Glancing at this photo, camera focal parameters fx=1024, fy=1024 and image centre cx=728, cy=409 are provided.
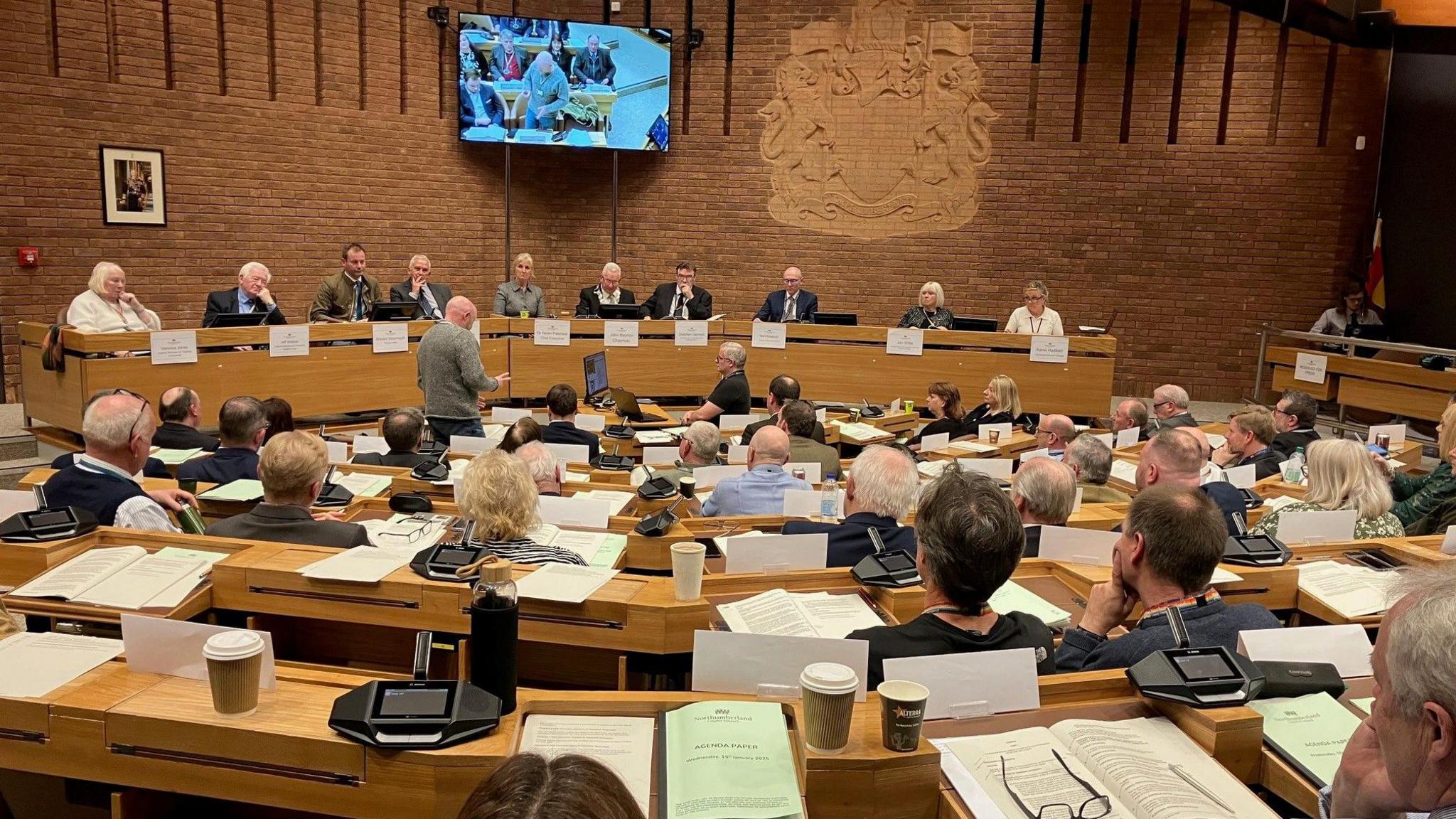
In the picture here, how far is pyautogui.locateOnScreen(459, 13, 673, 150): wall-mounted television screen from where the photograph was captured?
35.9 ft

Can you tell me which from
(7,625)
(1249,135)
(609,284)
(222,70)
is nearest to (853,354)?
(609,284)

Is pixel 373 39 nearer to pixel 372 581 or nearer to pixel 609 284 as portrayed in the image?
pixel 609 284

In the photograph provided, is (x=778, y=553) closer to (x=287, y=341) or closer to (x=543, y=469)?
(x=543, y=469)

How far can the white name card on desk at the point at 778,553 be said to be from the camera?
10.4 feet

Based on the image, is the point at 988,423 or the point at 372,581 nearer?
the point at 372,581

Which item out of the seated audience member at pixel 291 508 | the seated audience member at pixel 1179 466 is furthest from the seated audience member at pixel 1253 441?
the seated audience member at pixel 291 508

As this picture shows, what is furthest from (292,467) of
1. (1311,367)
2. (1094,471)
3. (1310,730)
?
(1311,367)

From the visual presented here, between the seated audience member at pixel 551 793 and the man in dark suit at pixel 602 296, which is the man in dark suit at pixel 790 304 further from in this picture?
the seated audience member at pixel 551 793

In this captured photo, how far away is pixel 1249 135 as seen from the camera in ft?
37.1

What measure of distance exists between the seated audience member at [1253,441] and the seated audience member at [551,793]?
5583mm

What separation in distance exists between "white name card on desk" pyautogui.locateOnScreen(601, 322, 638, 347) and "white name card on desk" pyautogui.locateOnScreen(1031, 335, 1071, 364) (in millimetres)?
3707

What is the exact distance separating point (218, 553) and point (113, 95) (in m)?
7.65

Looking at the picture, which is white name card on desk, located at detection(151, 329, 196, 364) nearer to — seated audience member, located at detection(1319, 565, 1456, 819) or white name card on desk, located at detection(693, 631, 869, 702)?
white name card on desk, located at detection(693, 631, 869, 702)

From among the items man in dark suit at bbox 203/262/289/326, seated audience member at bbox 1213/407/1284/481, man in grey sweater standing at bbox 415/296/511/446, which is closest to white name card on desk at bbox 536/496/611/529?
man in grey sweater standing at bbox 415/296/511/446
